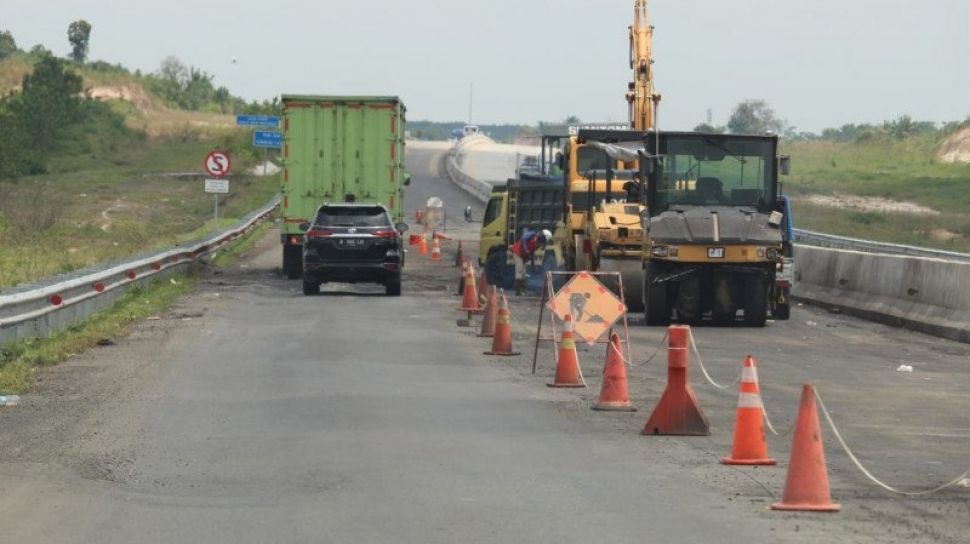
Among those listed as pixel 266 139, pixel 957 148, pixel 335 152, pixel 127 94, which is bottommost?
pixel 335 152

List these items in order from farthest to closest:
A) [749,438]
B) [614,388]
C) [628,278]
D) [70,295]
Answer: [628,278], [70,295], [614,388], [749,438]

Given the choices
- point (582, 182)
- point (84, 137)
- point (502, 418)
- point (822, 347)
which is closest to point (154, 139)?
point (84, 137)

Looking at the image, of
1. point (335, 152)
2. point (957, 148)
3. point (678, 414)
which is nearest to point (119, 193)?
point (335, 152)

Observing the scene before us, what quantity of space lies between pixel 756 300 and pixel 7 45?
164 metres

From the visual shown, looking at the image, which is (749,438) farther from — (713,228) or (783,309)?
(783,309)

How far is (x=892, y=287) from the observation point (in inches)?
1121

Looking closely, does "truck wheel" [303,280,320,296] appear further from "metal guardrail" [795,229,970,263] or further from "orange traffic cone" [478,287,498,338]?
"metal guardrail" [795,229,970,263]

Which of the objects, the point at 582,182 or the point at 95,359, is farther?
the point at 582,182

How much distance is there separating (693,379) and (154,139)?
105 metres

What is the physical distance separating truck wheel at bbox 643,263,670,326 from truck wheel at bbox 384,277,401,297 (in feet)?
25.9

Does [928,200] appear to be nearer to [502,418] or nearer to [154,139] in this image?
[154,139]

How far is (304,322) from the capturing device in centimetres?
2686

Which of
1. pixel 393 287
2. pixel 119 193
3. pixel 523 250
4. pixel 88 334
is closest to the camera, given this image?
pixel 88 334

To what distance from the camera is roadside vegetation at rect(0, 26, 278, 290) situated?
1828 inches
